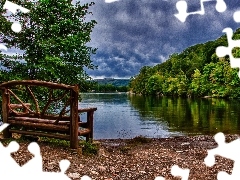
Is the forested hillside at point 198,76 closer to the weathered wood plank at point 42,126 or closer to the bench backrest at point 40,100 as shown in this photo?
the bench backrest at point 40,100

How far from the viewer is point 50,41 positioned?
1683cm

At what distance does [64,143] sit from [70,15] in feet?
23.1

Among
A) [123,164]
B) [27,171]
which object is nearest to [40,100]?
[123,164]

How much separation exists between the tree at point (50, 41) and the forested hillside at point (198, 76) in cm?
6723

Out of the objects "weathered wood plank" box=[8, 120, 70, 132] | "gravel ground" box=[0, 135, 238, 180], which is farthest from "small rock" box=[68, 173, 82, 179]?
"weathered wood plank" box=[8, 120, 70, 132]

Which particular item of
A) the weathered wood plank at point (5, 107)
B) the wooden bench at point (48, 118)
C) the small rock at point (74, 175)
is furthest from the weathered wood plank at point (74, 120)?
the weathered wood plank at point (5, 107)

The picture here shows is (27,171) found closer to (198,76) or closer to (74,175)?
(74,175)

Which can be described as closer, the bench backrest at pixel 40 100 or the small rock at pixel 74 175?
the small rock at pixel 74 175

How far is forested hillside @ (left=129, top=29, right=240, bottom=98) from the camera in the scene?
93894 millimetres

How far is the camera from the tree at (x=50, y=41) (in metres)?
17.1

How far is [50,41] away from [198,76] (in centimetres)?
10567

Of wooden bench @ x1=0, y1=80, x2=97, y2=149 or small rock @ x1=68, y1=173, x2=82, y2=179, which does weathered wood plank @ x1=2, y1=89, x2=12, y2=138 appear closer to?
wooden bench @ x1=0, y1=80, x2=97, y2=149

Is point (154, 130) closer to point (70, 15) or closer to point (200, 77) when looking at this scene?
point (70, 15)

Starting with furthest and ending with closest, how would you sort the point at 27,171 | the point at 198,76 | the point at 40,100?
the point at 198,76
the point at 40,100
the point at 27,171
